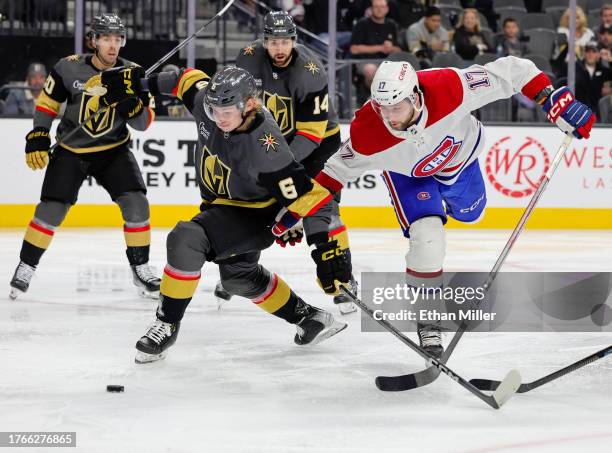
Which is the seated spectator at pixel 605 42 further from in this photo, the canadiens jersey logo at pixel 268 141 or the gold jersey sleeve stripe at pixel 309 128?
the canadiens jersey logo at pixel 268 141

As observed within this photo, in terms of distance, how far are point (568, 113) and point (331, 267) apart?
917mm

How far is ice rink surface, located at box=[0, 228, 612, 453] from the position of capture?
2418mm

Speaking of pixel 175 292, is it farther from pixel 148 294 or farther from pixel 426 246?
pixel 148 294

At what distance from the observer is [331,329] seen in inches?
141

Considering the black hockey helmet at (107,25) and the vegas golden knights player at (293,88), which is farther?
the black hockey helmet at (107,25)

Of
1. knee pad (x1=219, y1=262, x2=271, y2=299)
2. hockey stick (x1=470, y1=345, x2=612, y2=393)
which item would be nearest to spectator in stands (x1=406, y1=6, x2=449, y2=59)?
knee pad (x1=219, y1=262, x2=271, y2=299)

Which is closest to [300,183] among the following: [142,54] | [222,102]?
[222,102]

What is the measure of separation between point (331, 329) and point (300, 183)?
706mm

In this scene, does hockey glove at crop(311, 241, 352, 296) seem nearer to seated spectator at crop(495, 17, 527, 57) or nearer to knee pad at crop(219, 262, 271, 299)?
knee pad at crop(219, 262, 271, 299)

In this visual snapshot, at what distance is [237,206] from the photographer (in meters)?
3.25

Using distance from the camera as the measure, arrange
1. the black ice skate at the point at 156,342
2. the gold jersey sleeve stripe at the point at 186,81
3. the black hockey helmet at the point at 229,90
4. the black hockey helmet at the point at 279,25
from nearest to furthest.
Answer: the black hockey helmet at the point at 229,90
the black ice skate at the point at 156,342
the gold jersey sleeve stripe at the point at 186,81
the black hockey helmet at the point at 279,25

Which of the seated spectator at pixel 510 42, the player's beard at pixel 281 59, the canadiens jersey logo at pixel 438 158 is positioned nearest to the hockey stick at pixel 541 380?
the canadiens jersey logo at pixel 438 158

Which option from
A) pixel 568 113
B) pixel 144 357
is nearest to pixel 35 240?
pixel 144 357

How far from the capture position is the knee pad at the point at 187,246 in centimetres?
309
